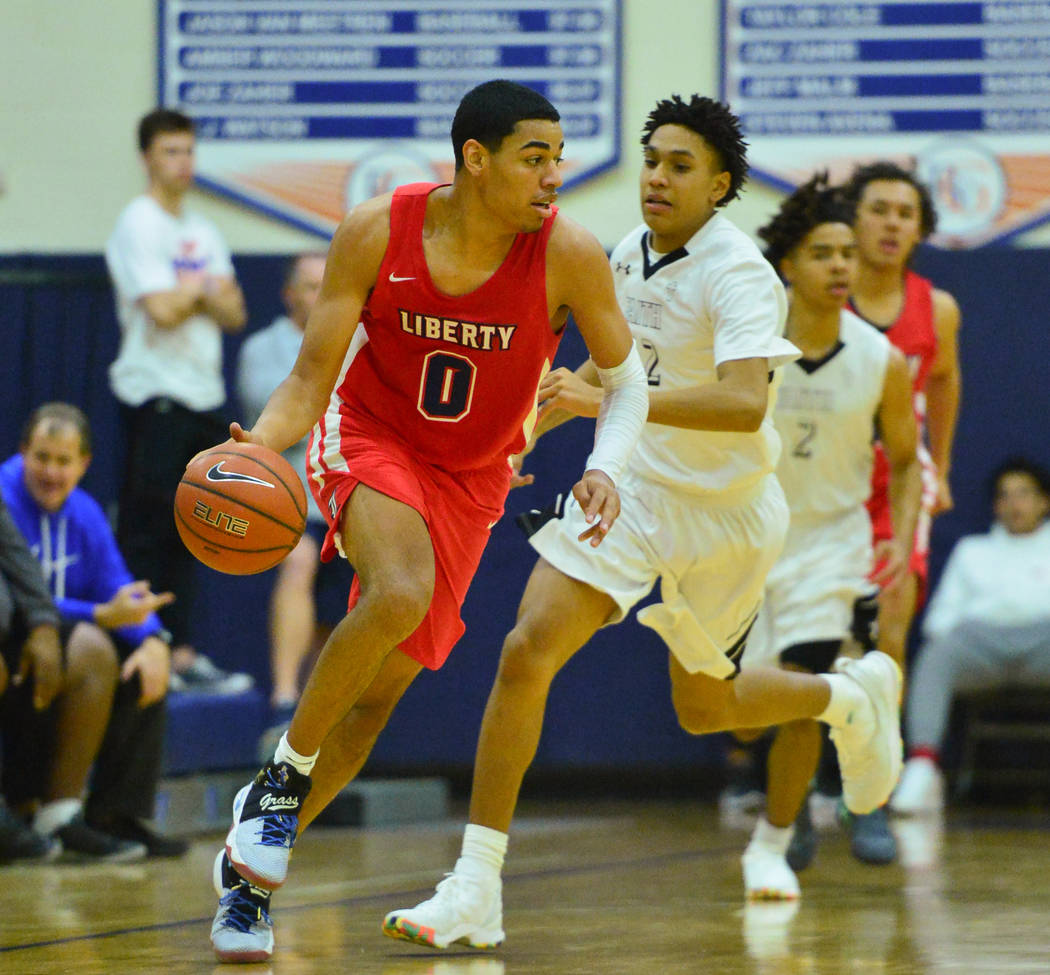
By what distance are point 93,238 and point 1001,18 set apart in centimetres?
444

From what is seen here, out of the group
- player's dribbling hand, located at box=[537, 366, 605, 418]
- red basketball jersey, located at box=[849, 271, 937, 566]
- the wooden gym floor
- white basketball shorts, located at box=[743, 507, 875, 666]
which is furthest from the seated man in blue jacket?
red basketball jersey, located at box=[849, 271, 937, 566]

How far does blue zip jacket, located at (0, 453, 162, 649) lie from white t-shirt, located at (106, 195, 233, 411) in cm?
113

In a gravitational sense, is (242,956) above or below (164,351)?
below

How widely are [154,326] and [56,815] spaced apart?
2.26 m

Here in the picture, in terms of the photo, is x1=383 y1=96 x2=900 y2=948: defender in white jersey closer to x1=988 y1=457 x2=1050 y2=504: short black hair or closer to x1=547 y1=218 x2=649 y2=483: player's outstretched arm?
x1=547 y1=218 x2=649 y2=483: player's outstretched arm

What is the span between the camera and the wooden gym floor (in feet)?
12.0

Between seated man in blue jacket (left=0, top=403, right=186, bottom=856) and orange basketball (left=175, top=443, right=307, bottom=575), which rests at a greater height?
orange basketball (left=175, top=443, right=307, bottom=575)

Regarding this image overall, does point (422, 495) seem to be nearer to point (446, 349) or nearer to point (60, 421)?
point (446, 349)

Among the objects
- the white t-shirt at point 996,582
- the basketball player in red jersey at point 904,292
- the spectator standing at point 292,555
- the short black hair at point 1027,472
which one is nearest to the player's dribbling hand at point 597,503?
the basketball player in red jersey at point 904,292

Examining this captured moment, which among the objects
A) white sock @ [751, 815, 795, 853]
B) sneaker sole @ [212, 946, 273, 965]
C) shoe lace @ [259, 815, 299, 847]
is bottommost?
white sock @ [751, 815, 795, 853]

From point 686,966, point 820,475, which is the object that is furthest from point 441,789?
point 686,966

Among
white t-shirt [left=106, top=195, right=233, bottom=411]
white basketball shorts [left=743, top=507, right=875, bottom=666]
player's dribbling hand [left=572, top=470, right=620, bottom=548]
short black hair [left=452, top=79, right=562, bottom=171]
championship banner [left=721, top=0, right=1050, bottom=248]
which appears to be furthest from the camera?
championship banner [left=721, top=0, right=1050, bottom=248]

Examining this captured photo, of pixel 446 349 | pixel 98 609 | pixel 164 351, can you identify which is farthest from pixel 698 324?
pixel 164 351

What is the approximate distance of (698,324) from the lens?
4414 mm
